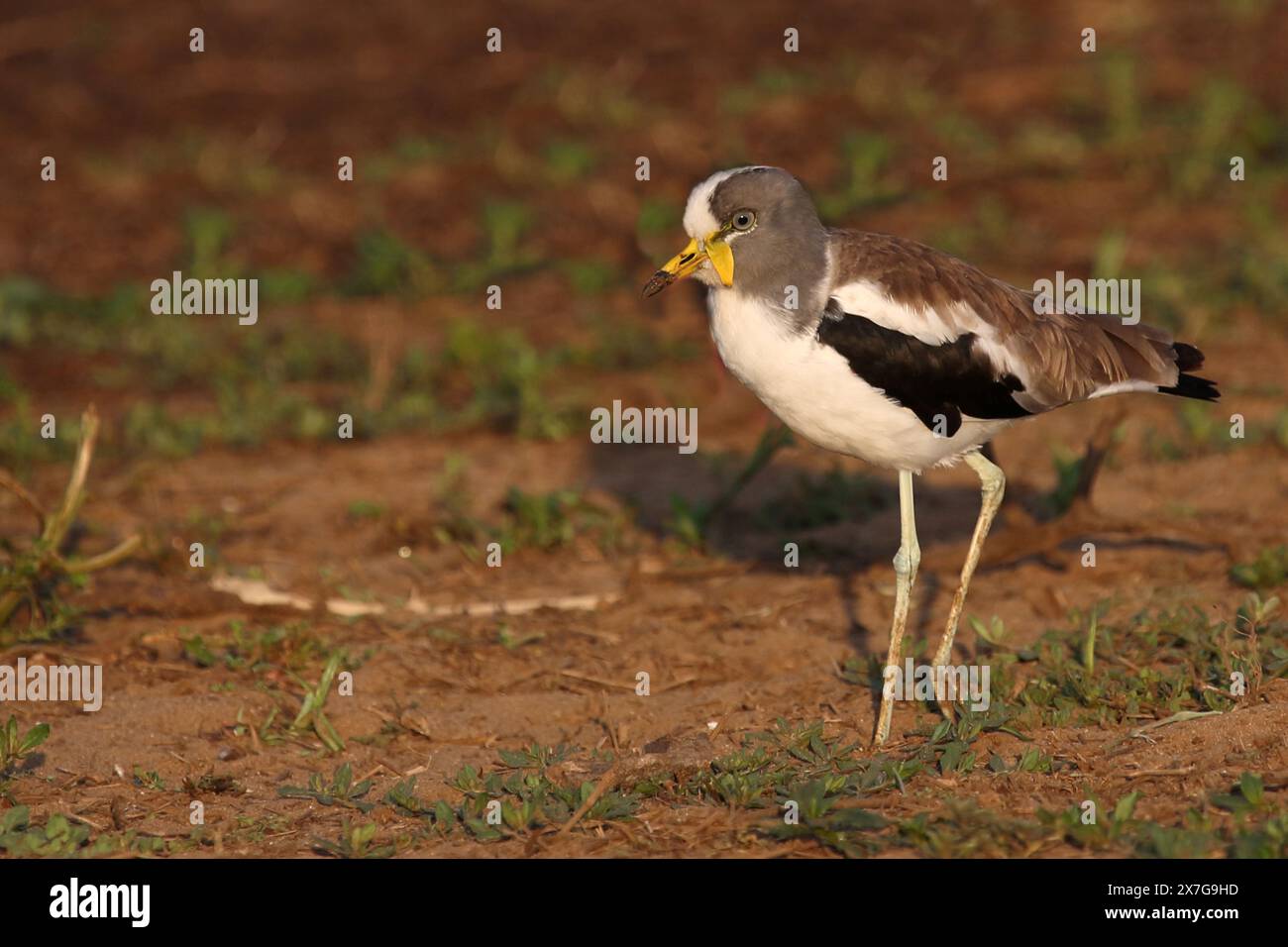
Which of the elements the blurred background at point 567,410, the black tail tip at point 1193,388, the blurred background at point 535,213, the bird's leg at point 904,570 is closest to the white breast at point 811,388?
the bird's leg at point 904,570

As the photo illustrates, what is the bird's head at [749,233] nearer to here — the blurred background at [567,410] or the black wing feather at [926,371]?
the black wing feather at [926,371]

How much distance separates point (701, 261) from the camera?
5336 mm

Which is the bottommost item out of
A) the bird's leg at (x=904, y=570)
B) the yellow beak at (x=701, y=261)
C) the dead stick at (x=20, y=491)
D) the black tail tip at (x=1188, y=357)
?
the bird's leg at (x=904, y=570)

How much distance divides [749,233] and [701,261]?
18 centimetres

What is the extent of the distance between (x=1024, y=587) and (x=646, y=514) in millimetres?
1772

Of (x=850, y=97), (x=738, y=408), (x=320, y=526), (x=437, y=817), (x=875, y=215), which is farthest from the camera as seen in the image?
(x=850, y=97)

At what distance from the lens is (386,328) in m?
9.80

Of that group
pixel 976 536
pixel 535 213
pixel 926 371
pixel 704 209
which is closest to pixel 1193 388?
pixel 976 536

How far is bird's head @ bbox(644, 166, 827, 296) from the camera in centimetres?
521

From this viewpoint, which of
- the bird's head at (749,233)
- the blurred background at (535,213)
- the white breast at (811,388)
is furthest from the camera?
the blurred background at (535,213)

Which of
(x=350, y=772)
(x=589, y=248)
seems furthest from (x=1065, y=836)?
(x=589, y=248)

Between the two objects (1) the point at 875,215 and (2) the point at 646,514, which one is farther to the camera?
(1) the point at 875,215

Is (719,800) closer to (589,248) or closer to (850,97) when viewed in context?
(589,248)

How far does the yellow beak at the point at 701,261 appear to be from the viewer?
17.2 ft
